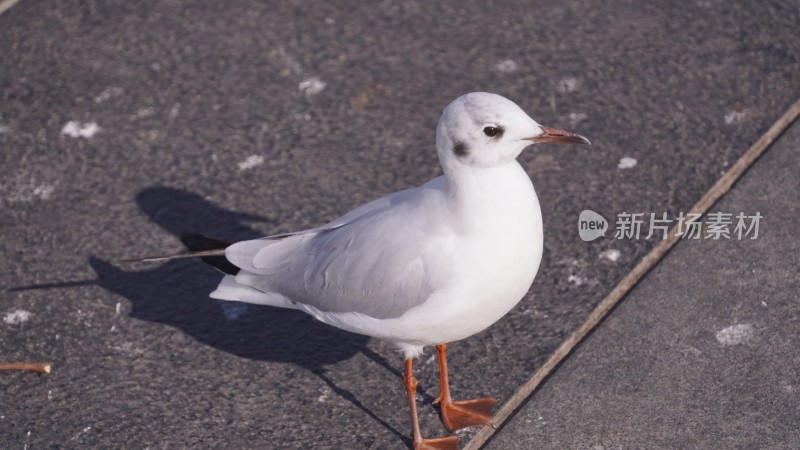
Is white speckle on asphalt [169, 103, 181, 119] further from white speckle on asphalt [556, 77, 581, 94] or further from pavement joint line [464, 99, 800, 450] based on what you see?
pavement joint line [464, 99, 800, 450]

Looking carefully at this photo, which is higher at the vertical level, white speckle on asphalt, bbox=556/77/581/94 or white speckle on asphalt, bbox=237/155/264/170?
white speckle on asphalt, bbox=237/155/264/170

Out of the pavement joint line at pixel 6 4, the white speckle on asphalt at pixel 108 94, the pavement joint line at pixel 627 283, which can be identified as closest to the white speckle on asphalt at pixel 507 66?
the pavement joint line at pixel 627 283

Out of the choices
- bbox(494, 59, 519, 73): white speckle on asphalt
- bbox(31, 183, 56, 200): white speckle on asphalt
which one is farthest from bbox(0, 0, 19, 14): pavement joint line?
bbox(494, 59, 519, 73): white speckle on asphalt

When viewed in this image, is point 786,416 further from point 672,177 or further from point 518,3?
point 518,3

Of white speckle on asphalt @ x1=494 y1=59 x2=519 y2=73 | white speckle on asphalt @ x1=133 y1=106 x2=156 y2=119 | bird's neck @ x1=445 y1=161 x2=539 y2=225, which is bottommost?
white speckle on asphalt @ x1=494 y1=59 x2=519 y2=73

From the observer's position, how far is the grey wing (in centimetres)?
323

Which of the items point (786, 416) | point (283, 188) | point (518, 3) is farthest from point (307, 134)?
point (786, 416)

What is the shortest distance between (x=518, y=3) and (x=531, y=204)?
8.45 feet

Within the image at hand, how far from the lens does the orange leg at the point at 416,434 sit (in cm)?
343

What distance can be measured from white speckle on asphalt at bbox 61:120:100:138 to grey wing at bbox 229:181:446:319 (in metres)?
1.58

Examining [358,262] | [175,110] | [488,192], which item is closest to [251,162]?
[175,110]

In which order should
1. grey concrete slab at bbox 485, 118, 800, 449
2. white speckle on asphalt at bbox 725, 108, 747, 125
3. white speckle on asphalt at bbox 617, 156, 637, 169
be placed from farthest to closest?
white speckle on asphalt at bbox 725, 108, 747, 125
white speckle on asphalt at bbox 617, 156, 637, 169
grey concrete slab at bbox 485, 118, 800, 449

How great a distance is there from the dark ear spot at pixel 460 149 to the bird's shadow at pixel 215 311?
1.03 metres

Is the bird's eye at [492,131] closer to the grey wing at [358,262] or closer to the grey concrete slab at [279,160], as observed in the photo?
the grey wing at [358,262]
